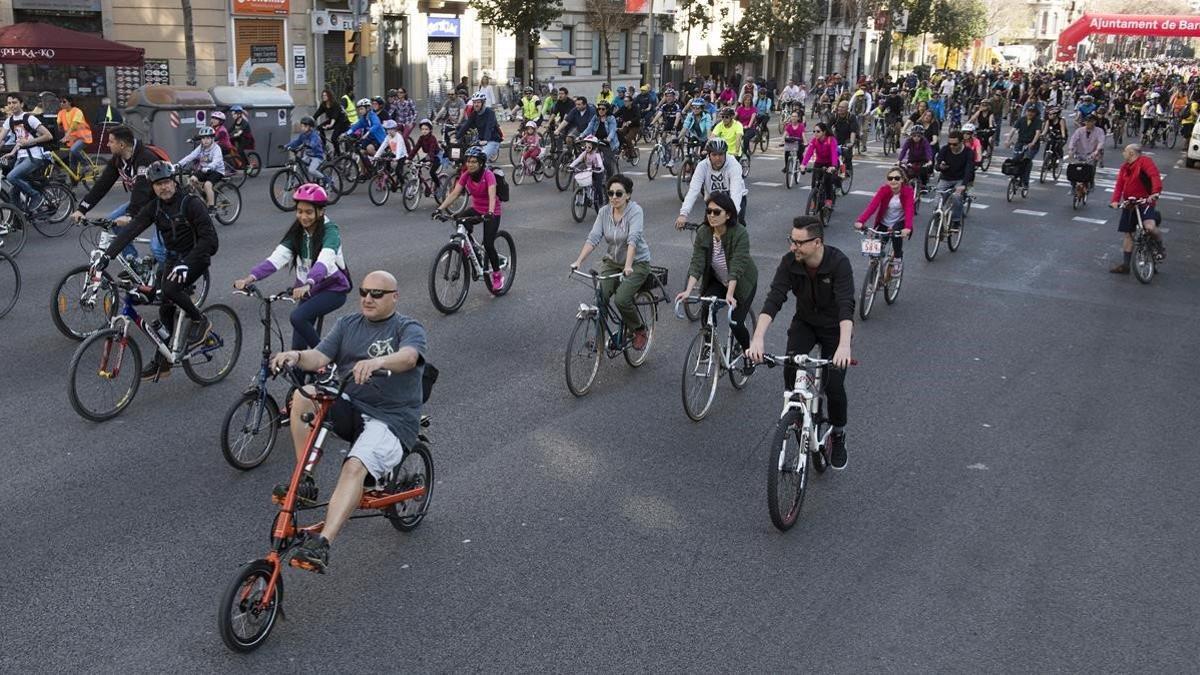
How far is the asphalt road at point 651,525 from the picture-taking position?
5203 mm

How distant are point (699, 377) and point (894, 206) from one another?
4.84 meters

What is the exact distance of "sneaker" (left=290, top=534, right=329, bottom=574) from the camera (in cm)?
496

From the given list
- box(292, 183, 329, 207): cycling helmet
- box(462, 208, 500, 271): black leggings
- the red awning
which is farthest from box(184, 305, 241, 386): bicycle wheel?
the red awning

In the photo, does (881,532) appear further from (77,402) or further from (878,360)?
(77,402)

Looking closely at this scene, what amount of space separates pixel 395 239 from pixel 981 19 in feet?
259

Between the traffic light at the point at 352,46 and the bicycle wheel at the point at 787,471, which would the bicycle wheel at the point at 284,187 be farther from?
the bicycle wheel at the point at 787,471

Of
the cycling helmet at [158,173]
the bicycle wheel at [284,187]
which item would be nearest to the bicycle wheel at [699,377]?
the cycling helmet at [158,173]

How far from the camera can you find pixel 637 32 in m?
52.8

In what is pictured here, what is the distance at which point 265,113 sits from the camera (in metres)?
23.3

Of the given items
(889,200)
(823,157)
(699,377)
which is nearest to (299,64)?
(823,157)

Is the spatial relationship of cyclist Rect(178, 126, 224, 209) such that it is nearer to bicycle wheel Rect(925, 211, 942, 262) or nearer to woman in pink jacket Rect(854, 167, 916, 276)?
woman in pink jacket Rect(854, 167, 916, 276)

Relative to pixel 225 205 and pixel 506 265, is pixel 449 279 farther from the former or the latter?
pixel 225 205

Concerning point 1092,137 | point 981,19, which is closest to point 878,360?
point 1092,137

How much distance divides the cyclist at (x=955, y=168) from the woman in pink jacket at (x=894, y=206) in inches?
137
